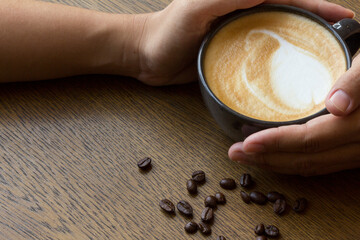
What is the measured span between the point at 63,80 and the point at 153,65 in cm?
25

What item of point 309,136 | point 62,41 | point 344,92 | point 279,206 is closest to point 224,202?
point 279,206

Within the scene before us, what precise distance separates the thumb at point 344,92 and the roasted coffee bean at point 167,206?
394 millimetres

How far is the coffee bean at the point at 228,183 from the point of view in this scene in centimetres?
99

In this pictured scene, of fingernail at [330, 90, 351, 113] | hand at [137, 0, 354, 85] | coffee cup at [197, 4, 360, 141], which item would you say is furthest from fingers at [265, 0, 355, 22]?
fingernail at [330, 90, 351, 113]

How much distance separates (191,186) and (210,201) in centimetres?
5

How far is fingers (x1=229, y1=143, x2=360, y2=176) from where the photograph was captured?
0.94 meters

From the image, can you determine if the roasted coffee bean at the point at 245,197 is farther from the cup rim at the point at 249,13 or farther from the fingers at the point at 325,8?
the fingers at the point at 325,8

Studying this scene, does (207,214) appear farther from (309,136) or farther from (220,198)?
(309,136)

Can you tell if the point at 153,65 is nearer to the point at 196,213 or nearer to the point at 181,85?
the point at 181,85

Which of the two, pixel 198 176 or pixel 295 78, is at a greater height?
pixel 295 78

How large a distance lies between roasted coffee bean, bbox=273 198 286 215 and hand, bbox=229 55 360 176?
0.07 meters

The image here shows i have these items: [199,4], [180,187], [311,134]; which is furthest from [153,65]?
[311,134]

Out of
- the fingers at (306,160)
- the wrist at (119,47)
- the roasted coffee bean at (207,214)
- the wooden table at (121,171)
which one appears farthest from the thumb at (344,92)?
the wrist at (119,47)

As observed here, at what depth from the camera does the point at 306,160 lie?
943 mm
